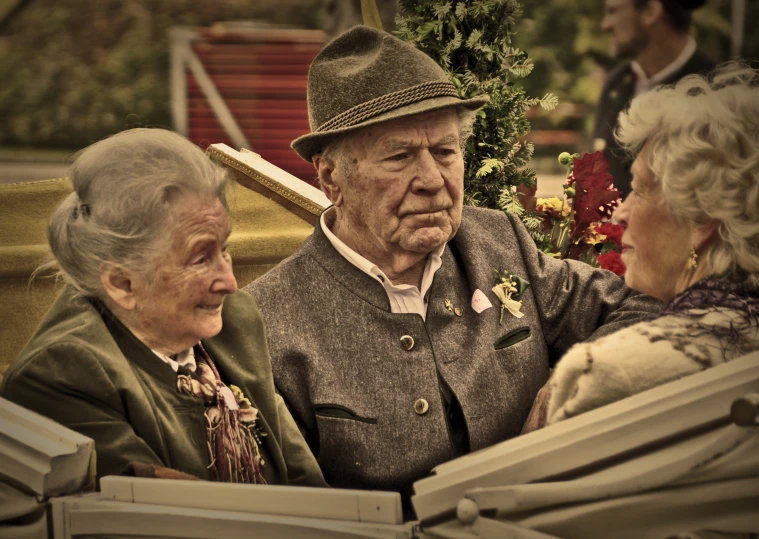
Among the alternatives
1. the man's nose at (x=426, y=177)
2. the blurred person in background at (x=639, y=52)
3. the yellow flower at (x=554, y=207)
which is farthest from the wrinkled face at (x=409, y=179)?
the blurred person in background at (x=639, y=52)

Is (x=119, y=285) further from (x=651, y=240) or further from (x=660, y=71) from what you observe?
(x=660, y=71)

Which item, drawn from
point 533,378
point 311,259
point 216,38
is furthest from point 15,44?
point 533,378

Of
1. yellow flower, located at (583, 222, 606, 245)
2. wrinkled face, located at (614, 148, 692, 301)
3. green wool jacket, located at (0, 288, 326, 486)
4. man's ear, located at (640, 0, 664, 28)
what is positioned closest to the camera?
green wool jacket, located at (0, 288, 326, 486)

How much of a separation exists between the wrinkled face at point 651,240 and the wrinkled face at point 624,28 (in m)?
1.51

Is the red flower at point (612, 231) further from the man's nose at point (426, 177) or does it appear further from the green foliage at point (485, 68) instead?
the man's nose at point (426, 177)

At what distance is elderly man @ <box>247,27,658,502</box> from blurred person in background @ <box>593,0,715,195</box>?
0.75 meters

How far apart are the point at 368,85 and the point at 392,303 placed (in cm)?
53

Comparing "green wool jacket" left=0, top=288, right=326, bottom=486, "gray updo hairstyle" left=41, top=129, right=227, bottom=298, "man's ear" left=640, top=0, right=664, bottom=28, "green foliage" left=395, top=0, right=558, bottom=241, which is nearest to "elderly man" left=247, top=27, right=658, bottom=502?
"green foliage" left=395, top=0, right=558, bottom=241

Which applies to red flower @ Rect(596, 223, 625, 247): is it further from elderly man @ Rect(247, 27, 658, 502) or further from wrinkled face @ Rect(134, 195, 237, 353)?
wrinkled face @ Rect(134, 195, 237, 353)

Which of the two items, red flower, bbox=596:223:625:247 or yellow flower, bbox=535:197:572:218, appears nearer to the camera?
red flower, bbox=596:223:625:247

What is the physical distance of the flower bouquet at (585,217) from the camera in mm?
2471

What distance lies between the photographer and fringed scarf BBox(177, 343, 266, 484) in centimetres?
168

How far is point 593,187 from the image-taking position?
248 cm

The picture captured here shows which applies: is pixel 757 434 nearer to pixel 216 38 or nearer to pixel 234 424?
pixel 234 424
